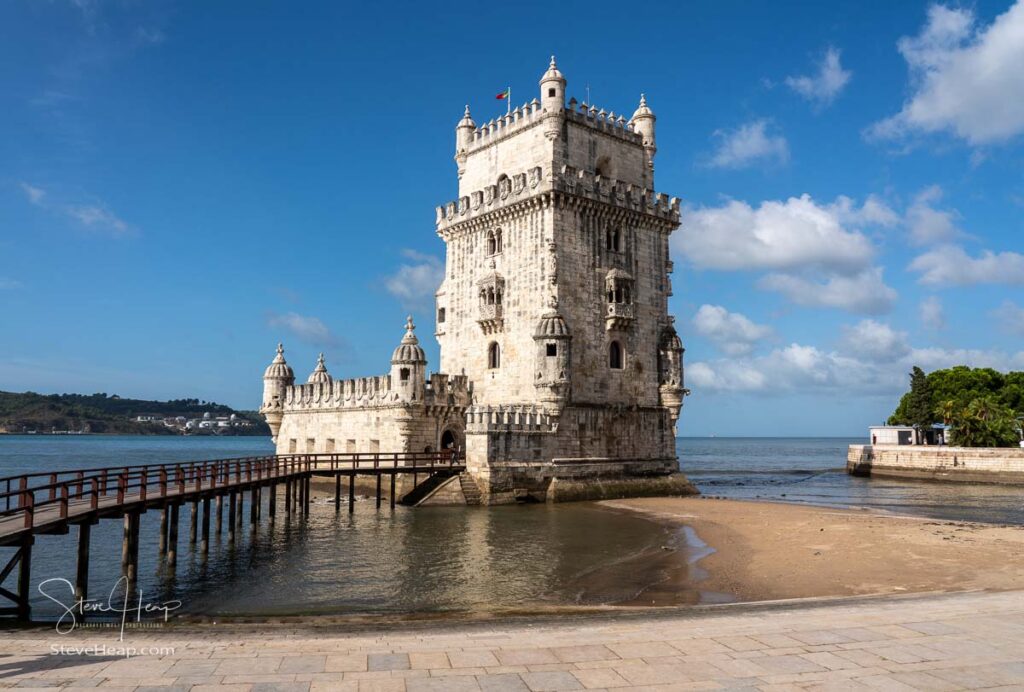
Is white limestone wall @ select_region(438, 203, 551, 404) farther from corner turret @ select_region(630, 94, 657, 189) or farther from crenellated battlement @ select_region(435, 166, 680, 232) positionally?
corner turret @ select_region(630, 94, 657, 189)

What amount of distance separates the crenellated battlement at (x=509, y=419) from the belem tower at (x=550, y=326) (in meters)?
0.07

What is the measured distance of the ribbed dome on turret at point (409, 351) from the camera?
39906 millimetres

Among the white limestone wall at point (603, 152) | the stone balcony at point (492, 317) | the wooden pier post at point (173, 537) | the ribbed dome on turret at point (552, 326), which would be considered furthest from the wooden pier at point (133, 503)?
the white limestone wall at point (603, 152)

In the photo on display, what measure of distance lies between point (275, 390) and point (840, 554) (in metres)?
39.5

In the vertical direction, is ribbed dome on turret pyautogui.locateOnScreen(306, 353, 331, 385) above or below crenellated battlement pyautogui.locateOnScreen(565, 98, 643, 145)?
below

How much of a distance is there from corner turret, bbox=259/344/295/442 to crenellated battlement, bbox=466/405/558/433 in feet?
69.1

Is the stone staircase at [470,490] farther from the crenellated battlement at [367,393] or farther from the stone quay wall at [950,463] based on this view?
the stone quay wall at [950,463]

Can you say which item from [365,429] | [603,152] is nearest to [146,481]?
[365,429]

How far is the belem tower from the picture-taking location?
36969mm

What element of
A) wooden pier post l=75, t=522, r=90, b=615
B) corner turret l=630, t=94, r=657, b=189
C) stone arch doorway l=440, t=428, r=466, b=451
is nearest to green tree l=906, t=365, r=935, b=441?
corner turret l=630, t=94, r=657, b=189

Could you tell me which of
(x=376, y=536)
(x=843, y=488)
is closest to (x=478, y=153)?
(x=376, y=536)

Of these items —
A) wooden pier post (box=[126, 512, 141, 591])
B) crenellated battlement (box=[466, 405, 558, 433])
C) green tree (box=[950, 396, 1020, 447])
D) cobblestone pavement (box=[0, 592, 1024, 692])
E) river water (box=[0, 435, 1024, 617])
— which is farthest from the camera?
green tree (box=[950, 396, 1020, 447])

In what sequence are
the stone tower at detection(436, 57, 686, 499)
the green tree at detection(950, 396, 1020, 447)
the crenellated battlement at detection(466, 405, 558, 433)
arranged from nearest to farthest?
the crenellated battlement at detection(466, 405, 558, 433), the stone tower at detection(436, 57, 686, 499), the green tree at detection(950, 396, 1020, 447)

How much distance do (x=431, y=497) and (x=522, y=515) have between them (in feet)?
16.9
